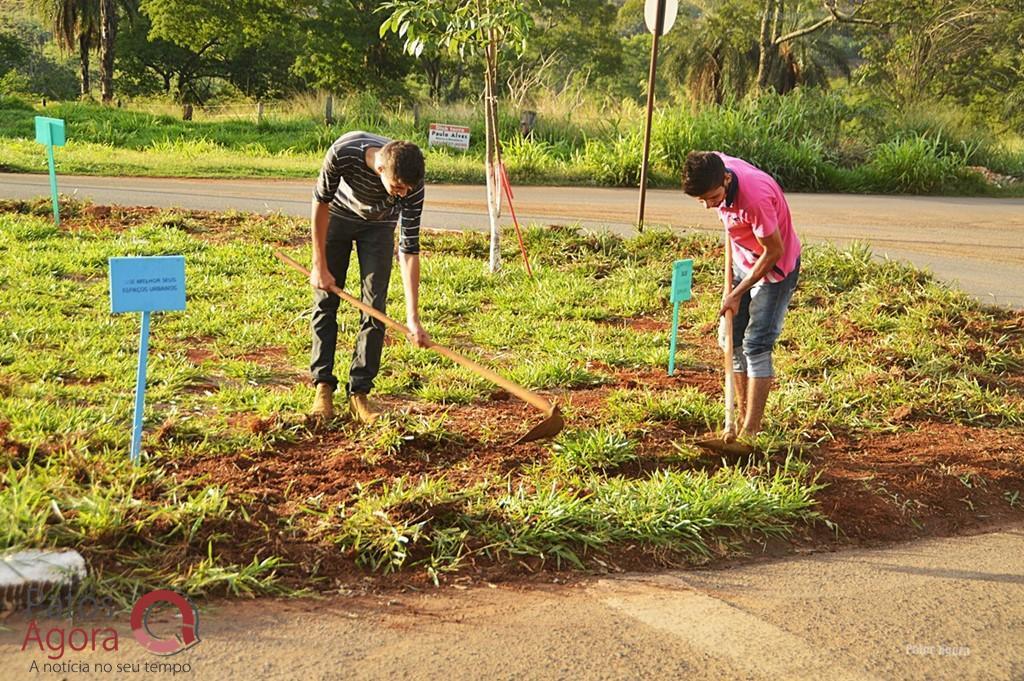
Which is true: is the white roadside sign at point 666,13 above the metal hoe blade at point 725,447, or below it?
above

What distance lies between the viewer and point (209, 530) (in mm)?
3604

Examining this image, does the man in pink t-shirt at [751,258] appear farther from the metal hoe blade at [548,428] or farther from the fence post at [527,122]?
the fence post at [527,122]

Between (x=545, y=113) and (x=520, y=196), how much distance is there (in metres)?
6.20

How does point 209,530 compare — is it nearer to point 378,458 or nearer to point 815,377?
point 378,458

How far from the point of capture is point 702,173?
13.9ft

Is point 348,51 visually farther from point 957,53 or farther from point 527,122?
point 957,53

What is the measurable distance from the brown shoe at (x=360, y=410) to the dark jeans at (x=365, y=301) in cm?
Answer: 4

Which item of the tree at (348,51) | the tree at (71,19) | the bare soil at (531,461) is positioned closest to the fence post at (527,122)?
the tree at (348,51)

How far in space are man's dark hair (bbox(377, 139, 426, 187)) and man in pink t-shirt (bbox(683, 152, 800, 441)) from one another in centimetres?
118

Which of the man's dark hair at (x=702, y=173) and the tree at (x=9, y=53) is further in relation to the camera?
the tree at (x=9, y=53)

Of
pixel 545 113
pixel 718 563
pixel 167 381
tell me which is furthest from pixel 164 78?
pixel 718 563

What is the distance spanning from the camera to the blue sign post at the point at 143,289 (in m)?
3.89

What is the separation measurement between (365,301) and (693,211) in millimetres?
8992

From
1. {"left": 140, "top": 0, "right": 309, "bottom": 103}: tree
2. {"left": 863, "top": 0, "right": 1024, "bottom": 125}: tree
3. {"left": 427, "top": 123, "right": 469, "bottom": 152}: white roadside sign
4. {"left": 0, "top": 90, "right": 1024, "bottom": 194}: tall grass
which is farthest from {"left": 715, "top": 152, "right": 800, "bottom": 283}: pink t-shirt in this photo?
{"left": 140, "top": 0, "right": 309, "bottom": 103}: tree
